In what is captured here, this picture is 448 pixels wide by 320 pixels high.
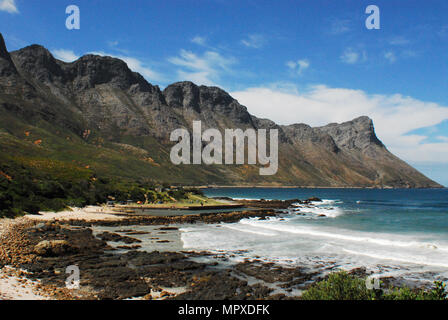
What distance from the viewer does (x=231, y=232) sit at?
40.2 meters

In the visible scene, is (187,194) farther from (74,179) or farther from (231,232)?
(231,232)

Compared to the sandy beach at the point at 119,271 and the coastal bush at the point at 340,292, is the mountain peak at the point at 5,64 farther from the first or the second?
the coastal bush at the point at 340,292

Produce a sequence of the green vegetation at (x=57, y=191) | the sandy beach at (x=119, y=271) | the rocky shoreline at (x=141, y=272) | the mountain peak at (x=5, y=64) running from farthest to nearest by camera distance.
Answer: the mountain peak at (x=5, y=64) < the green vegetation at (x=57, y=191) < the rocky shoreline at (x=141, y=272) < the sandy beach at (x=119, y=271)

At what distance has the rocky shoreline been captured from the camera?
614 inches

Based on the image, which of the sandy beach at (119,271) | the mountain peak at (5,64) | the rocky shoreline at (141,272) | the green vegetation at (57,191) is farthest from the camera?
the mountain peak at (5,64)

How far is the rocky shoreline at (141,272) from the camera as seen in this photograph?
51.2 feet

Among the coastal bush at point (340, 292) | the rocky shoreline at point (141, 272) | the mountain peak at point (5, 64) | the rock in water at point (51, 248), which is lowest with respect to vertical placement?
the rocky shoreline at point (141, 272)

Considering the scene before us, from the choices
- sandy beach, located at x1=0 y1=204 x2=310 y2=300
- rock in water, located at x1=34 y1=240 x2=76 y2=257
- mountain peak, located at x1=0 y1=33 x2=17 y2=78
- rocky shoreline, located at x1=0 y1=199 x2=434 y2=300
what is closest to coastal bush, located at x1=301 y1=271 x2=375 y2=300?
rocky shoreline, located at x1=0 y1=199 x2=434 y2=300

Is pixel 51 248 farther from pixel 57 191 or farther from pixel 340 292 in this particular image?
Result: pixel 57 191

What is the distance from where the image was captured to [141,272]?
1897 centimetres

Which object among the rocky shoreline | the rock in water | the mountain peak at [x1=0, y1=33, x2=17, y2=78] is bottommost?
the rocky shoreline

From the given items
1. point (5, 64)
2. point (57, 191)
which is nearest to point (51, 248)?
point (57, 191)

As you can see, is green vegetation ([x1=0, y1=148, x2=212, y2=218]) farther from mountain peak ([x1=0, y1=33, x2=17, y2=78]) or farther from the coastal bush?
mountain peak ([x1=0, y1=33, x2=17, y2=78])

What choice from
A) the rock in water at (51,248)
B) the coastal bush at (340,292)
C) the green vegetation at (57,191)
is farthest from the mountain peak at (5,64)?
the coastal bush at (340,292)
